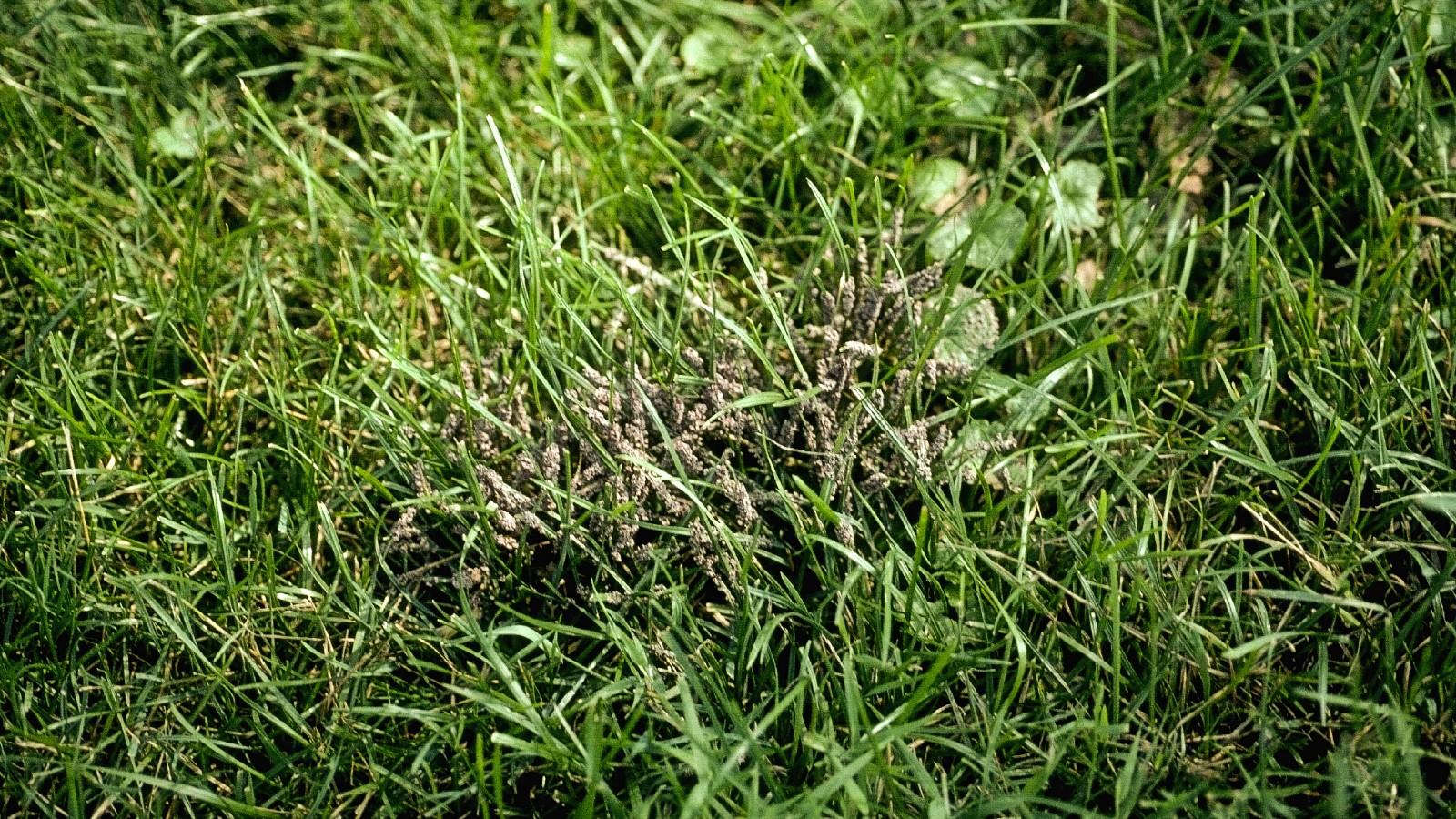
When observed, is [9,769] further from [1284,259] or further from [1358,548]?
[1284,259]

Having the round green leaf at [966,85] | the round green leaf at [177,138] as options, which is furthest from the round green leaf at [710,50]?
the round green leaf at [177,138]

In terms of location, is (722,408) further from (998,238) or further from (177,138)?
(177,138)

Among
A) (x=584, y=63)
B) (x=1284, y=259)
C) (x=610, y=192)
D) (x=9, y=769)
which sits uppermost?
(x=584, y=63)

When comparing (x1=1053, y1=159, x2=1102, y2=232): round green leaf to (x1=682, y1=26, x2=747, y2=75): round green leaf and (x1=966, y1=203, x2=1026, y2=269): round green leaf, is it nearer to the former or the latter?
(x1=966, y1=203, x2=1026, y2=269): round green leaf

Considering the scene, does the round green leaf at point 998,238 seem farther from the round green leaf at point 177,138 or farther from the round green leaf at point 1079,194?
the round green leaf at point 177,138

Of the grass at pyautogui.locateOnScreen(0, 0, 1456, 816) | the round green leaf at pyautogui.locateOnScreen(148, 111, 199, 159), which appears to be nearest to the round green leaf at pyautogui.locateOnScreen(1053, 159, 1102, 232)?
the grass at pyautogui.locateOnScreen(0, 0, 1456, 816)

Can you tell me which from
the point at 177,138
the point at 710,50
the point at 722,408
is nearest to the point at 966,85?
the point at 710,50

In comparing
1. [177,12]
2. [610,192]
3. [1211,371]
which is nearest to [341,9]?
[177,12]

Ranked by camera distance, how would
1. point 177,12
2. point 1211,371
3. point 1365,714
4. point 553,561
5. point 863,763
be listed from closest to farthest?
1. point 863,763
2. point 1365,714
3. point 553,561
4. point 1211,371
5. point 177,12
